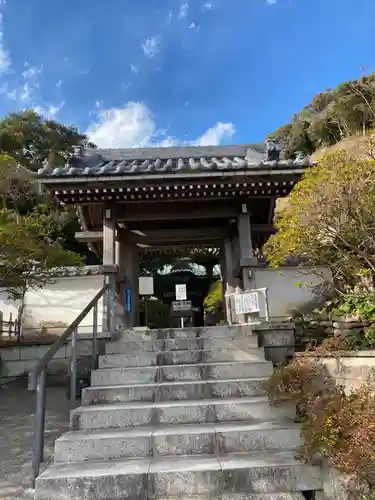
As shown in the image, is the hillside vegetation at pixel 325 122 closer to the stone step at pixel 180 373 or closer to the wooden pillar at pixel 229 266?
the wooden pillar at pixel 229 266

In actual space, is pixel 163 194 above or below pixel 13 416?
above

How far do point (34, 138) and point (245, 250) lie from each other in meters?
29.0

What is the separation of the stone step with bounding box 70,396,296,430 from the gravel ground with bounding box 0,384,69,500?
18.4 inches

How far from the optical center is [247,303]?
5.53 m

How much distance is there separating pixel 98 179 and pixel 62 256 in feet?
5.60

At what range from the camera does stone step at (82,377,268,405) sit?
12.3 feet

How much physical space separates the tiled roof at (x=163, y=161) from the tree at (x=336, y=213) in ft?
6.90

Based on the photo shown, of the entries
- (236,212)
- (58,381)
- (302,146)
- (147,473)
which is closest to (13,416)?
(58,381)

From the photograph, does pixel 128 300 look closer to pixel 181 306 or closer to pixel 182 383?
pixel 182 383

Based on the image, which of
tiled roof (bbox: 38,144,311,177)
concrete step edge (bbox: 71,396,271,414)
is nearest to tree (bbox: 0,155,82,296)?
tiled roof (bbox: 38,144,311,177)

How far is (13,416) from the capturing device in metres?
4.42

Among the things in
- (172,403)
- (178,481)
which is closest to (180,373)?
(172,403)

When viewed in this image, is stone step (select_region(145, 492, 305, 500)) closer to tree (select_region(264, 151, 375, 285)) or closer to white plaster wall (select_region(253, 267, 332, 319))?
tree (select_region(264, 151, 375, 285))

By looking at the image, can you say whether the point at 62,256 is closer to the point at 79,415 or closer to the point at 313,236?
the point at 79,415
